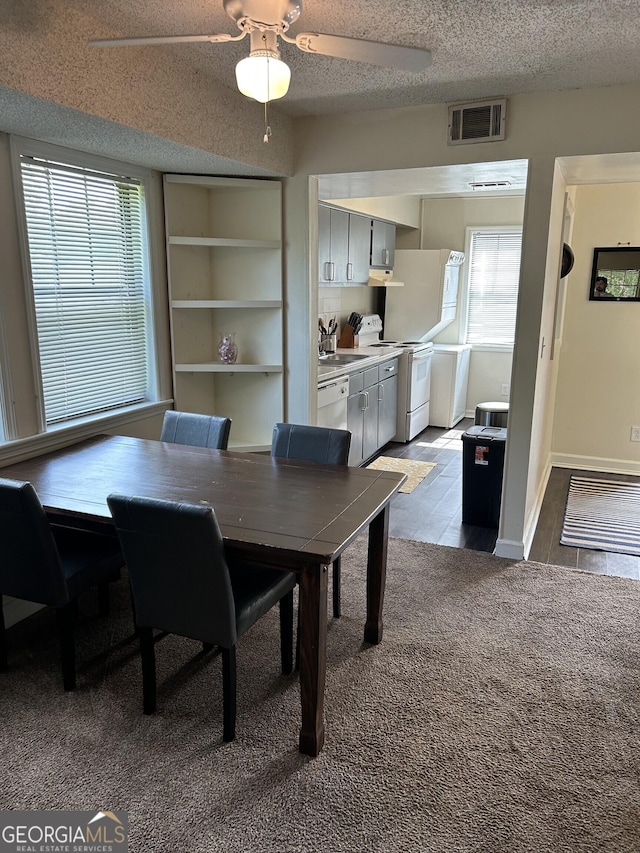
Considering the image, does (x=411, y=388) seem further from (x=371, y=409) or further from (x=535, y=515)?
(x=535, y=515)

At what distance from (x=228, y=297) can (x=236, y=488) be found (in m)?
1.88

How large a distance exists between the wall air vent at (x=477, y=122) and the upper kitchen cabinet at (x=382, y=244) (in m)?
2.63

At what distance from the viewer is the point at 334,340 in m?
5.58

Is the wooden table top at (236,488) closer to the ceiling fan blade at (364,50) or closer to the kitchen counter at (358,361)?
the ceiling fan blade at (364,50)

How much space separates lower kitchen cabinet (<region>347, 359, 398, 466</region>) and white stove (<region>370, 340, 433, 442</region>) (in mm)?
98

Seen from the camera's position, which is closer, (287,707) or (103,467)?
(287,707)

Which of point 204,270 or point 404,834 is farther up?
point 204,270

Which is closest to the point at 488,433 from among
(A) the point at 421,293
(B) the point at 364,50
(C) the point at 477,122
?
(C) the point at 477,122

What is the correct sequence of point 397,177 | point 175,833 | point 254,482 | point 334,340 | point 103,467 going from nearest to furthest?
point 175,833
point 254,482
point 103,467
point 397,177
point 334,340

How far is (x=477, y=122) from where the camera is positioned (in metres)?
3.13

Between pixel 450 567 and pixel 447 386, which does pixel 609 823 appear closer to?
pixel 450 567

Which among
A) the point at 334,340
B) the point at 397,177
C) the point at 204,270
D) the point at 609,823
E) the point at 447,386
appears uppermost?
the point at 397,177

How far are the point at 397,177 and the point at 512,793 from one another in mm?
3105

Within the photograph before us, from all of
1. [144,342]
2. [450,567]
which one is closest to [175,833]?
[450,567]
